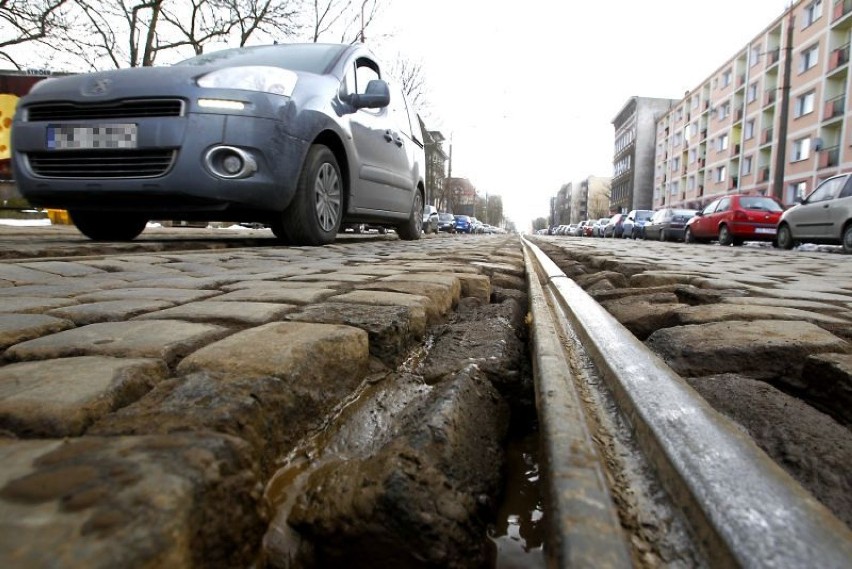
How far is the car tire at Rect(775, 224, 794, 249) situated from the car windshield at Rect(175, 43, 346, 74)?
1243 cm

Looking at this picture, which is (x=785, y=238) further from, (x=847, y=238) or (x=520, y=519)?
(x=520, y=519)

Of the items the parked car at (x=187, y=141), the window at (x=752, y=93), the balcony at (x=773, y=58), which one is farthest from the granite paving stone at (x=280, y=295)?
the window at (x=752, y=93)

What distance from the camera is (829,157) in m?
28.9

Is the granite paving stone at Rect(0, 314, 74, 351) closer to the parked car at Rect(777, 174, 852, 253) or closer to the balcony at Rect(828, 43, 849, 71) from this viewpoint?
the parked car at Rect(777, 174, 852, 253)

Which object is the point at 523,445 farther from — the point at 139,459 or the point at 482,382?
the point at 139,459

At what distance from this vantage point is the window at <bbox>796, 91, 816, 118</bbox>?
101ft

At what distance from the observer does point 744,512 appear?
64 cm

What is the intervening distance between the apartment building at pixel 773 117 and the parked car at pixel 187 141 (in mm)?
16875

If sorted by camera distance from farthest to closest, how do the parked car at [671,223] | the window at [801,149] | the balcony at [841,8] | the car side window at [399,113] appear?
the window at [801,149], the balcony at [841,8], the parked car at [671,223], the car side window at [399,113]

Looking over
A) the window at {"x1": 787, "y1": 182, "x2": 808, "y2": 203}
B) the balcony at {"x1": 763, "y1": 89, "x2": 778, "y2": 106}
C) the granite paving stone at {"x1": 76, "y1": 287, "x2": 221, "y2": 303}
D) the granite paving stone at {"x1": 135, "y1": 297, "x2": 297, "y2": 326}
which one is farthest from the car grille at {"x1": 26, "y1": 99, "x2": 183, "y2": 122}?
the balcony at {"x1": 763, "y1": 89, "x2": 778, "y2": 106}

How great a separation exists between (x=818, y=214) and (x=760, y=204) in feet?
14.6

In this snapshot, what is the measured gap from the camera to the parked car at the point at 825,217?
11.3 m

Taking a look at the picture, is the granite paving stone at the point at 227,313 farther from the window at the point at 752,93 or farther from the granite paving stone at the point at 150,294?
the window at the point at 752,93

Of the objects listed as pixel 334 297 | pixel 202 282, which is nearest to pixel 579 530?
pixel 334 297
